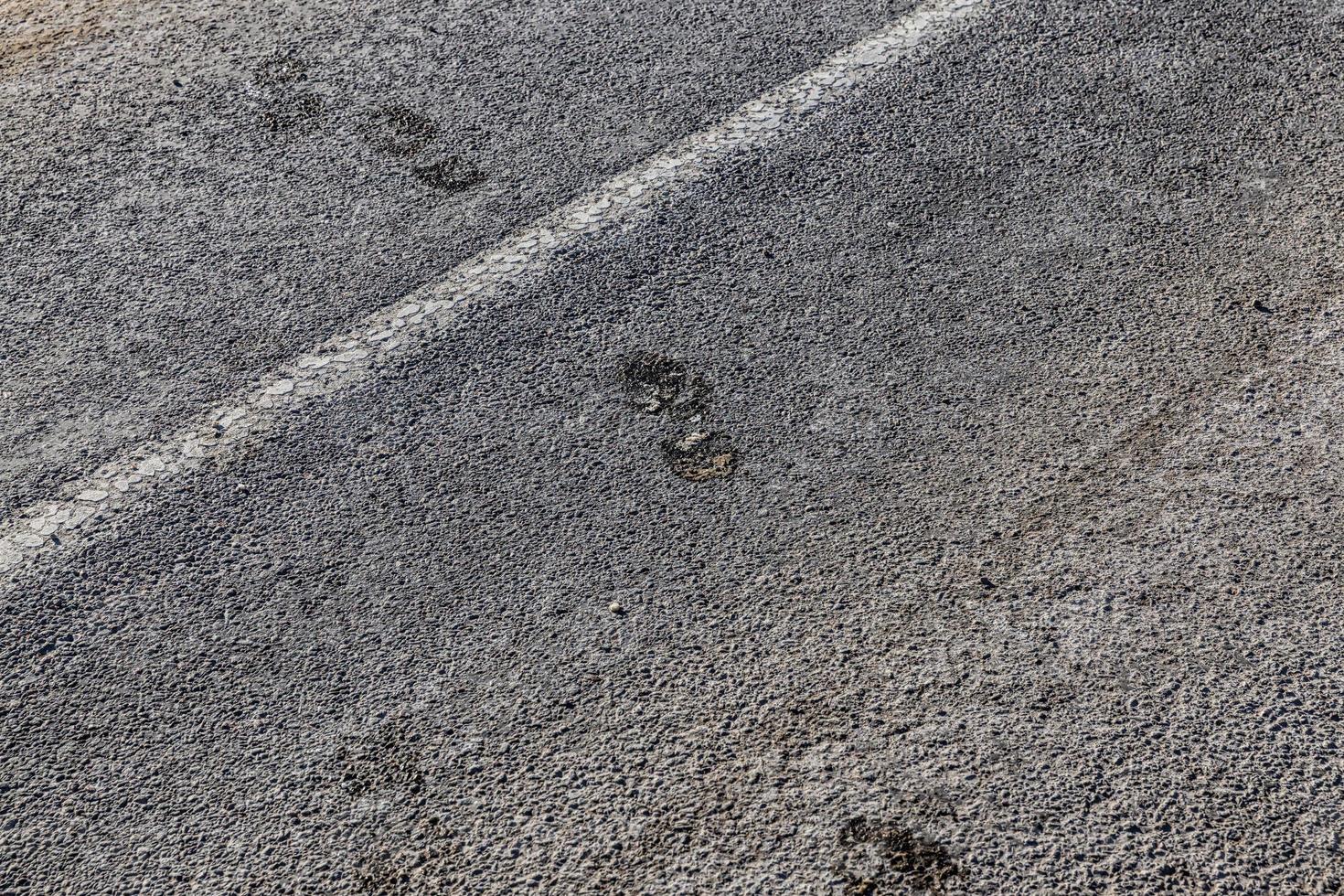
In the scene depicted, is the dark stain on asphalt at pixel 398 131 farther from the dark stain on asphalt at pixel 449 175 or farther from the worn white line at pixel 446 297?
the worn white line at pixel 446 297

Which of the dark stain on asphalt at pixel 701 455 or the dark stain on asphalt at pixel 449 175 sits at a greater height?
the dark stain on asphalt at pixel 449 175

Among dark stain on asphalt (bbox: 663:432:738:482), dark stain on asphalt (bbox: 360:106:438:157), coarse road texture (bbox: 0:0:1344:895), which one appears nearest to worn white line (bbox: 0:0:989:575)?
coarse road texture (bbox: 0:0:1344:895)

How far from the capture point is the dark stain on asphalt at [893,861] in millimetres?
2389

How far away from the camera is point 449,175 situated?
404 cm

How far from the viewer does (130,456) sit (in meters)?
3.26

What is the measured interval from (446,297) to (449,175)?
0.61 m

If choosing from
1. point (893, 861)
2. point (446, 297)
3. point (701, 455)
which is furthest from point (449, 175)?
point (893, 861)

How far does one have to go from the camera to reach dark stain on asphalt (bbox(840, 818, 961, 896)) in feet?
7.84

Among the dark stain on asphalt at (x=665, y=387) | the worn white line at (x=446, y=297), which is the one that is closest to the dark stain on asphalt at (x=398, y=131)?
the worn white line at (x=446, y=297)

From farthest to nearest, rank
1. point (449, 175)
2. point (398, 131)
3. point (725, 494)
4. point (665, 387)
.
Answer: point (398, 131) → point (449, 175) → point (665, 387) → point (725, 494)

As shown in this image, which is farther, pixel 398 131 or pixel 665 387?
pixel 398 131

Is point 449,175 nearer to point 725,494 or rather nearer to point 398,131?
point 398,131

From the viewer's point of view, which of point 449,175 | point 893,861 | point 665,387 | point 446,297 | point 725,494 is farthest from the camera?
point 449,175

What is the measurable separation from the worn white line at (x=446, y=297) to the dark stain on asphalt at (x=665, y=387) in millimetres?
524
